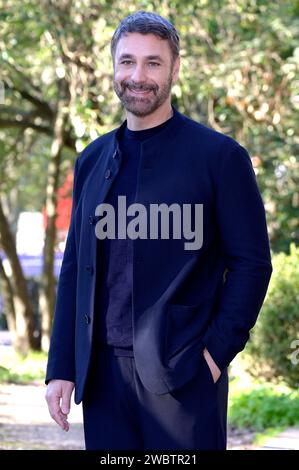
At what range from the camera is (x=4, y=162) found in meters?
19.1

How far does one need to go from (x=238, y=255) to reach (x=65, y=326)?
2.23 ft

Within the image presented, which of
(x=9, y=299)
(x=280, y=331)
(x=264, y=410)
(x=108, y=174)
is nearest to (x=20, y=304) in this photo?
(x=9, y=299)

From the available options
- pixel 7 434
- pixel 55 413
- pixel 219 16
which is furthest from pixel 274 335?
pixel 55 413

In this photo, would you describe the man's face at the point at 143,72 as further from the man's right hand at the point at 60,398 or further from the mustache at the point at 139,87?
the man's right hand at the point at 60,398

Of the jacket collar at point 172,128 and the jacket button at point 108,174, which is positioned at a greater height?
the jacket collar at point 172,128

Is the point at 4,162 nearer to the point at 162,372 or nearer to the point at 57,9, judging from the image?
the point at 57,9

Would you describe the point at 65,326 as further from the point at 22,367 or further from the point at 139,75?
the point at 22,367

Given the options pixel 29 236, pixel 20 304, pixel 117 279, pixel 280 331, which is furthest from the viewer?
pixel 29 236

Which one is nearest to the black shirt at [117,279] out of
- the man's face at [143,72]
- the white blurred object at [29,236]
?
the man's face at [143,72]

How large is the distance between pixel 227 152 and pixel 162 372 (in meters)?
0.72

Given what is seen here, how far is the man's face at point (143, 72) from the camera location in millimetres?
3689

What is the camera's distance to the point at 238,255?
3635 mm

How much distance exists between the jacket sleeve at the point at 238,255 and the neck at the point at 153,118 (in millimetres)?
253

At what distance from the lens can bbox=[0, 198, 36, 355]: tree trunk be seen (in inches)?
731
